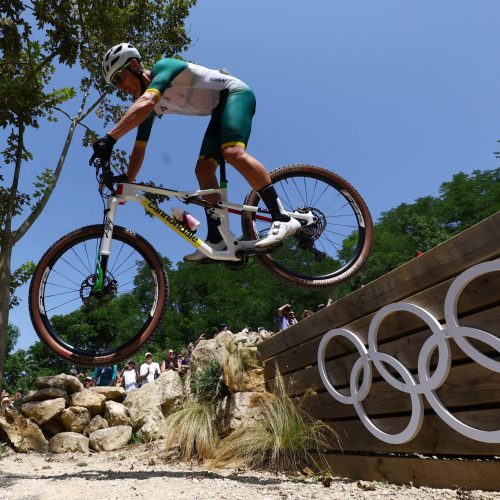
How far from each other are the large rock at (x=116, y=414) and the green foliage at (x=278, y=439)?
4.65 m

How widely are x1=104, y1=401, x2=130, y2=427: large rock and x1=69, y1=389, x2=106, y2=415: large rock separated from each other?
0.60ft

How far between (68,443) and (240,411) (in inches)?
195

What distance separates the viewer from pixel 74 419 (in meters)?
10.3

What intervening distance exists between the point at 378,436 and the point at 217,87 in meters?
3.61

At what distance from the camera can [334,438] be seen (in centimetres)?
540

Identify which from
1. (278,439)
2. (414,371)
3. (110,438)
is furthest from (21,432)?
(414,371)

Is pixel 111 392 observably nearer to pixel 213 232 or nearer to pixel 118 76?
pixel 213 232

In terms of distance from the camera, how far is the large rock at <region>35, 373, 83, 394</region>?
35.5ft

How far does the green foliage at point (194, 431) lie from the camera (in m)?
7.11

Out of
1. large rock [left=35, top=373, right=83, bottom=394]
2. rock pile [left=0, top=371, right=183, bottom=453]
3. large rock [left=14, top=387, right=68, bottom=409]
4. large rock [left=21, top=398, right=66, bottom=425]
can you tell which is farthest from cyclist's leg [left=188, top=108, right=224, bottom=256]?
large rock [left=35, top=373, right=83, bottom=394]

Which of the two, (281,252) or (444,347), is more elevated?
(281,252)

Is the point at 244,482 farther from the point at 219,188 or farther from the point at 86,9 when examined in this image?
the point at 86,9

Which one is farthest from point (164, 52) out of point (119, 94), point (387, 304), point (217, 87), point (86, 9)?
point (387, 304)

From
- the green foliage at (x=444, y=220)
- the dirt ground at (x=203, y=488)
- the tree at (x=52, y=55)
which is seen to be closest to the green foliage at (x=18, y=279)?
the tree at (x=52, y=55)
